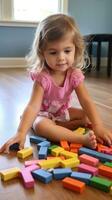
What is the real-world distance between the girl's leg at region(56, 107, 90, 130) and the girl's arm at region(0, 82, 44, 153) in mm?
147

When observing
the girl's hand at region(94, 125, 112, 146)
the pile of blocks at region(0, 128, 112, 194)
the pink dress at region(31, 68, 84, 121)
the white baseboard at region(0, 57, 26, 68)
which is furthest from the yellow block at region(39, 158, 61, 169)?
the white baseboard at region(0, 57, 26, 68)

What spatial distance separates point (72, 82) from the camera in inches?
44.8

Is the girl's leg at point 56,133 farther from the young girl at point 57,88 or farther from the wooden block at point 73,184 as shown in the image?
the wooden block at point 73,184

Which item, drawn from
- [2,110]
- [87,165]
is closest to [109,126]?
[87,165]

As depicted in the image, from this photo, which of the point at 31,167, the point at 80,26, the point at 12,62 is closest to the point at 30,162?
the point at 31,167

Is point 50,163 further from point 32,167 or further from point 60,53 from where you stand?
point 60,53

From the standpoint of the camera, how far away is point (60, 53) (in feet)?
3.37

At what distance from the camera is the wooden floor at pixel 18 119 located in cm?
67

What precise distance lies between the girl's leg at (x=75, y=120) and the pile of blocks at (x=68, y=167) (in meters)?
0.20

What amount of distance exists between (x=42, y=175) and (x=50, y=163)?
0.07 meters

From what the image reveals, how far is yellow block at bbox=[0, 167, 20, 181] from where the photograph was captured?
729 millimetres

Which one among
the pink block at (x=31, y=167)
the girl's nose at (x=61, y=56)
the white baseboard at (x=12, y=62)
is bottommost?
the white baseboard at (x=12, y=62)

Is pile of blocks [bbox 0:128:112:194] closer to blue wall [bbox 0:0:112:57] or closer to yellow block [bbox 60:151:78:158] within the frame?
yellow block [bbox 60:151:78:158]

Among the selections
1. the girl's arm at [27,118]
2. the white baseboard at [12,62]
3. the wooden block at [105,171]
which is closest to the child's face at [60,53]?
the girl's arm at [27,118]
